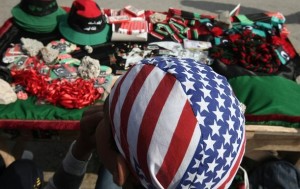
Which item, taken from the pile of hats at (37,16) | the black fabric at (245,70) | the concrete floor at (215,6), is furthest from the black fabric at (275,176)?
the concrete floor at (215,6)

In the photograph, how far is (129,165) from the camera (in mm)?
768

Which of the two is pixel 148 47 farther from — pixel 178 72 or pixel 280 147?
pixel 178 72

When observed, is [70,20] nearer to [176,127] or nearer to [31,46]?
[31,46]

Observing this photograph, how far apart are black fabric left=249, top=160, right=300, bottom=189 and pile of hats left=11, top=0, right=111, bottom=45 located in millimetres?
1452

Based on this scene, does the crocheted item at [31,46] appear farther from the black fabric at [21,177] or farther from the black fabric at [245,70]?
the black fabric at [245,70]

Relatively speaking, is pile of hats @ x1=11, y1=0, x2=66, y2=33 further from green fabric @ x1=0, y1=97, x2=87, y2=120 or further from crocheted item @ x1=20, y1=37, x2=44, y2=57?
green fabric @ x1=0, y1=97, x2=87, y2=120

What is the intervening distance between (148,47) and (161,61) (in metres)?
1.61

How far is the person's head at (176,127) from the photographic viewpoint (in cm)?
69

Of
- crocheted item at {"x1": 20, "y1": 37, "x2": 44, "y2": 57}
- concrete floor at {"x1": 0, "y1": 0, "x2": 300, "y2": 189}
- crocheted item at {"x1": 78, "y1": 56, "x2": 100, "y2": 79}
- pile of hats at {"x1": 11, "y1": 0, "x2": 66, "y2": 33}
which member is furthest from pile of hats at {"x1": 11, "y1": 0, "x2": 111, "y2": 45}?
concrete floor at {"x1": 0, "y1": 0, "x2": 300, "y2": 189}

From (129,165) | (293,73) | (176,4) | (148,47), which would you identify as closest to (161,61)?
(129,165)

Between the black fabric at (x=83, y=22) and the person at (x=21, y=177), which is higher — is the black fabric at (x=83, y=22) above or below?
above

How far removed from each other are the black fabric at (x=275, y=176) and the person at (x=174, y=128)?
1.28m

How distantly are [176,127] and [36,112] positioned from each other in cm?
139

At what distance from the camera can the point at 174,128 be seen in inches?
27.0
